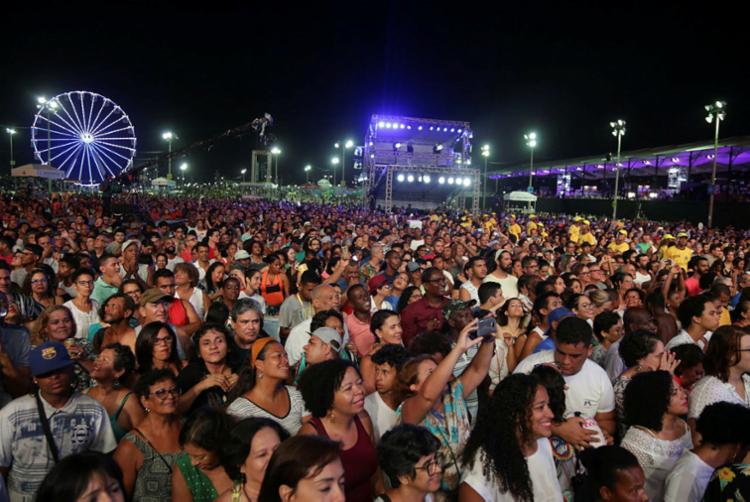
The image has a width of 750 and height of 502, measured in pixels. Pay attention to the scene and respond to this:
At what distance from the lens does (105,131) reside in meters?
38.2

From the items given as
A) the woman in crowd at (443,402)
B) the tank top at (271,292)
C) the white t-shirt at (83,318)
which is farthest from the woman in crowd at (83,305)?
the woman in crowd at (443,402)

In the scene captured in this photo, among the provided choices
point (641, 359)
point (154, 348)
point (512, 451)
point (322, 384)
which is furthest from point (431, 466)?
point (154, 348)

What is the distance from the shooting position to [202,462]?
109 inches

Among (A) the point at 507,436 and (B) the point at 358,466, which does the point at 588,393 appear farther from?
(B) the point at 358,466

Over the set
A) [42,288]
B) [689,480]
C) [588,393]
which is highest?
[42,288]

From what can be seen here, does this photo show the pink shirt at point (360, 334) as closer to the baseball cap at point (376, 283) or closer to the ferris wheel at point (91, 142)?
the baseball cap at point (376, 283)

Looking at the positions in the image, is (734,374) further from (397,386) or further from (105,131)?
(105,131)

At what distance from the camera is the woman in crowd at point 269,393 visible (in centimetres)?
330

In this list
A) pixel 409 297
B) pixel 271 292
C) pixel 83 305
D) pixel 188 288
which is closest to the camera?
pixel 83 305

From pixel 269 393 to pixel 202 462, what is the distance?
684 mm

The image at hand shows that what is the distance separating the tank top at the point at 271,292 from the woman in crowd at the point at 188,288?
97 cm

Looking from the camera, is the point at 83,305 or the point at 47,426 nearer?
the point at 47,426

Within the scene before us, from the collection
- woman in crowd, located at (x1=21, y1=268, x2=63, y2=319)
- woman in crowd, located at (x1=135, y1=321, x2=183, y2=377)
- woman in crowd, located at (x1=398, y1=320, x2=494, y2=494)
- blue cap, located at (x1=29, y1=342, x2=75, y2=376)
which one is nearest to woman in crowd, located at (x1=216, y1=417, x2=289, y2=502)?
woman in crowd, located at (x1=398, y1=320, x2=494, y2=494)

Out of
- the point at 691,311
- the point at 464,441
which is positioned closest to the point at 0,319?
the point at 464,441
